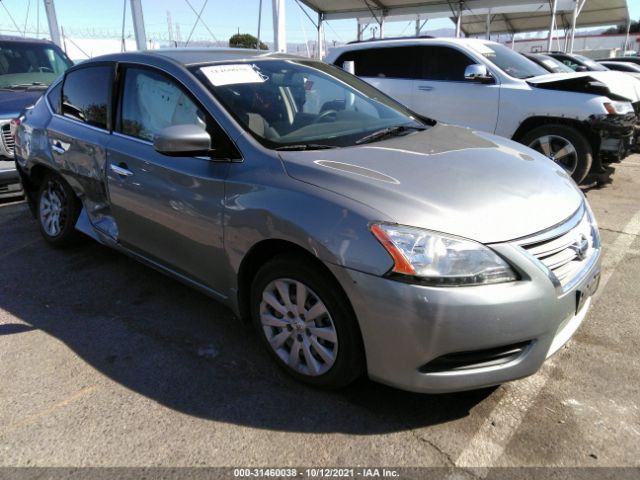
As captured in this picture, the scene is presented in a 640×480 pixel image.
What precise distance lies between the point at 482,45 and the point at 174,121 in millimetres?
5662

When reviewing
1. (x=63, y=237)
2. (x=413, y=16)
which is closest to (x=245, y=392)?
(x=63, y=237)

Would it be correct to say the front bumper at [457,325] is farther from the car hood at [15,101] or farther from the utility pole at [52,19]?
the utility pole at [52,19]

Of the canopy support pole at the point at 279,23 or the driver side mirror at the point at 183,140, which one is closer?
the driver side mirror at the point at 183,140

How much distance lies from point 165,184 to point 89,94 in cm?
146

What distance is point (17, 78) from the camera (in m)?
7.15

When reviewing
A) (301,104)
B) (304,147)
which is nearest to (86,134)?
(301,104)

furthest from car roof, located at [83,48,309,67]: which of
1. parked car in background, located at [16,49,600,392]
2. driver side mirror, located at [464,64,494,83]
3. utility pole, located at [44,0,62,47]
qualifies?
utility pole, located at [44,0,62,47]

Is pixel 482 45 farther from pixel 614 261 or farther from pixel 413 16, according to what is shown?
pixel 413 16

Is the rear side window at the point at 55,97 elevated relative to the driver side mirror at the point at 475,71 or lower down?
lower down

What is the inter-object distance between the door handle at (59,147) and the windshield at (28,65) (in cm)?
374

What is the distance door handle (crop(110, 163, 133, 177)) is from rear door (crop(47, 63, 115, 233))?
6.0 inches

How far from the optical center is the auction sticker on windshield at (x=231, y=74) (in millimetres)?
2997

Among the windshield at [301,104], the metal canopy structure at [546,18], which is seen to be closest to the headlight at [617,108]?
the windshield at [301,104]

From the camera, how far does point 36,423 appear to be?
242 centimetres
